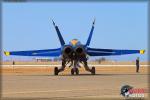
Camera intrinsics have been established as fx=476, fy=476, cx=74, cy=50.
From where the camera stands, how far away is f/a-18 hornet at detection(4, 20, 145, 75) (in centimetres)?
3881

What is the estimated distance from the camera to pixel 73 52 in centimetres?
3897

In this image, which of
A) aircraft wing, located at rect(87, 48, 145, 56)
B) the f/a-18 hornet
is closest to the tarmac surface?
the f/a-18 hornet

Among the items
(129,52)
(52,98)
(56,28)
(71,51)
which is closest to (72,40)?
(71,51)

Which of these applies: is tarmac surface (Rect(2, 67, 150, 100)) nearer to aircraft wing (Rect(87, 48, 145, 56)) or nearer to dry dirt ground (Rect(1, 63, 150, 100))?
dry dirt ground (Rect(1, 63, 150, 100))

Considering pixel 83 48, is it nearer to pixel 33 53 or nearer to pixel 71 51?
pixel 71 51

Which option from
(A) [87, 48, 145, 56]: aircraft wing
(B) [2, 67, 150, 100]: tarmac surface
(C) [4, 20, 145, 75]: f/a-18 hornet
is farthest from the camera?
(A) [87, 48, 145, 56]: aircraft wing

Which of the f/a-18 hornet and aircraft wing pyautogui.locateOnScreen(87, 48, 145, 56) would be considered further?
aircraft wing pyautogui.locateOnScreen(87, 48, 145, 56)

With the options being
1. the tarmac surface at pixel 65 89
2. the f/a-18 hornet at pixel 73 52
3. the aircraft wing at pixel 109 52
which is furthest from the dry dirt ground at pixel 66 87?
the aircraft wing at pixel 109 52

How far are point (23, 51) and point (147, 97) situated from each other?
92.3 ft

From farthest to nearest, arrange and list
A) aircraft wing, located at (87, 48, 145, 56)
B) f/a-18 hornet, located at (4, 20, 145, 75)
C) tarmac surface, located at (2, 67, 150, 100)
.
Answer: aircraft wing, located at (87, 48, 145, 56)
f/a-18 hornet, located at (4, 20, 145, 75)
tarmac surface, located at (2, 67, 150, 100)

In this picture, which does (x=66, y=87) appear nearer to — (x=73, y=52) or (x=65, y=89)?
(x=65, y=89)

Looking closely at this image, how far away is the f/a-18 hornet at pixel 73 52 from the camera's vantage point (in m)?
38.8

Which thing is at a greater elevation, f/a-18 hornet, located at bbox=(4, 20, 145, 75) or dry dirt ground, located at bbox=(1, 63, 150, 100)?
f/a-18 hornet, located at bbox=(4, 20, 145, 75)

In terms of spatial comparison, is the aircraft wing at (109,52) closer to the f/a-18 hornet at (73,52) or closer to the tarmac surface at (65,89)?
the f/a-18 hornet at (73,52)
